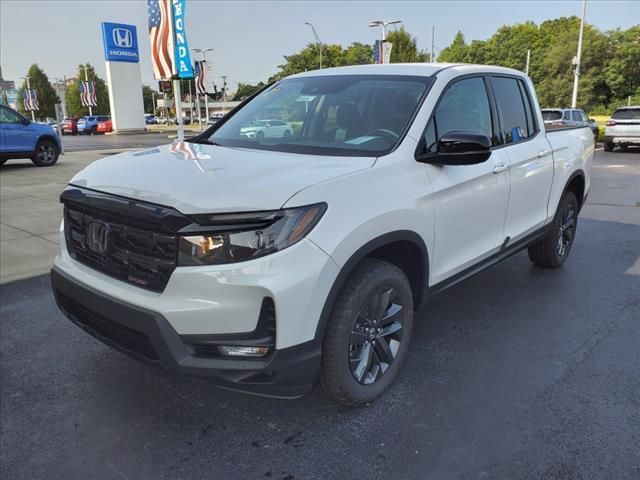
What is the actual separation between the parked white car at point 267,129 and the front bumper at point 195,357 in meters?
1.53

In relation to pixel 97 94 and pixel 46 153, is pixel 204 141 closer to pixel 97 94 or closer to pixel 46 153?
pixel 46 153

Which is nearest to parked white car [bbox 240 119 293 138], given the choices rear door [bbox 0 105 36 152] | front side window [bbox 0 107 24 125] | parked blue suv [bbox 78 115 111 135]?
rear door [bbox 0 105 36 152]

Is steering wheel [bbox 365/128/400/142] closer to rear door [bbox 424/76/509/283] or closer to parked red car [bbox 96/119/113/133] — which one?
rear door [bbox 424/76/509/283]

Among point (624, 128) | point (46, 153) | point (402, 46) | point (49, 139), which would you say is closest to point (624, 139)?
point (624, 128)

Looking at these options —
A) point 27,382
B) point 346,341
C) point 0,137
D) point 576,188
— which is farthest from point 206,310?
point 0,137

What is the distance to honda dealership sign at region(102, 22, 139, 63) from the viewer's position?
40.2m

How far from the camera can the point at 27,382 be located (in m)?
3.31

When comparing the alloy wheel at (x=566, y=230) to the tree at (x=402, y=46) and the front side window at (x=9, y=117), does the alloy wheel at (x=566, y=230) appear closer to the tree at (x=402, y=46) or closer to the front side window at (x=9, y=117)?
the front side window at (x=9, y=117)

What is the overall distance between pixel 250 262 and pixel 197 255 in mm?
241

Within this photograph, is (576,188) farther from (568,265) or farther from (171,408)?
(171,408)

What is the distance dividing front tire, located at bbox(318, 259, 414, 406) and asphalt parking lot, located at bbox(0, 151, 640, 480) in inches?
6.6

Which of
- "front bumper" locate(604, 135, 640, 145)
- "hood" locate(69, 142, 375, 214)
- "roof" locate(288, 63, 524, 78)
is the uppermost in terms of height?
"roof" locate(288, 63, 524, 78)

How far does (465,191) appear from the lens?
336 cm

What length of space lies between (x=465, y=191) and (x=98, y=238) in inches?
84.5
